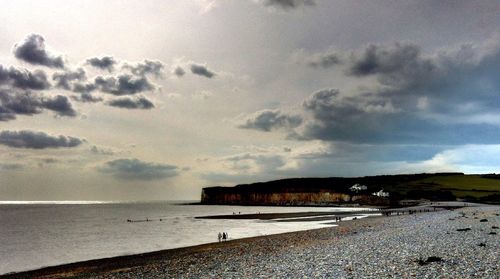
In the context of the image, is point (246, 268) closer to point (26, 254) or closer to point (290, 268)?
point (290, 268)

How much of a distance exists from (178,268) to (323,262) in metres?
10.7

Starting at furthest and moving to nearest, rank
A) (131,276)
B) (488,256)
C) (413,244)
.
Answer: (413,244) < (131,276) < (488,256)

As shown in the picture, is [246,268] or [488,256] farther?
[246,268]

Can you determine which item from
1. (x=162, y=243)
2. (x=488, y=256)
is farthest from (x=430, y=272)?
(x=162, y=243)

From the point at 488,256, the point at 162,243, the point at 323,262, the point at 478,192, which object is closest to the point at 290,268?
the point at 323,262

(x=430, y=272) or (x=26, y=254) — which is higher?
(x=430, y=272)

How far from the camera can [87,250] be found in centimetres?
5212

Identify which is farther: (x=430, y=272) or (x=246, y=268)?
(x=246, y=268)

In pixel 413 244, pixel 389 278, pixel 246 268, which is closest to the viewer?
pixel 389 278

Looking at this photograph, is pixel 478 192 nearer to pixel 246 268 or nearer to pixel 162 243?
pixel 162 243

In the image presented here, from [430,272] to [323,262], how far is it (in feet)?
21.0

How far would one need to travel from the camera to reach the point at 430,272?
61.4 feet

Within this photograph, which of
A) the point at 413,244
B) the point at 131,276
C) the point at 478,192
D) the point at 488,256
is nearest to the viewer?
the point at 488,256

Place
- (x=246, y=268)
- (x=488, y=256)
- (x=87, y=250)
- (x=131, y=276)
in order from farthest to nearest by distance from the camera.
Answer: (x=87, y=250)
(x=131, y=276)
(x=246, y=268)
(x=488, y=256)
